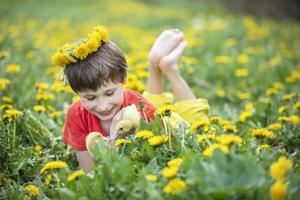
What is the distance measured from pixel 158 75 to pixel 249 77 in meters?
1.51

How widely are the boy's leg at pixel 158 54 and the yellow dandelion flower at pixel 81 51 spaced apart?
3.67 ft

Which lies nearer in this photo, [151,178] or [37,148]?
[151,178]

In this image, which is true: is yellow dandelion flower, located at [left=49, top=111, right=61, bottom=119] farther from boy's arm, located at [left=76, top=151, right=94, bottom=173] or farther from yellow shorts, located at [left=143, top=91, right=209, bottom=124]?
yellow shorts, located at [left=143, top=91, right=209, bottom=124]

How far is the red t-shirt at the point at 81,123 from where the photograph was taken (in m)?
2.64

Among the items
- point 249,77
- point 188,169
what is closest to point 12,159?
point 188,169

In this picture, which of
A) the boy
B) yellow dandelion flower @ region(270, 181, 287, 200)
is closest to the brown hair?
the boy

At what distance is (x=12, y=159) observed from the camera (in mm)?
2463

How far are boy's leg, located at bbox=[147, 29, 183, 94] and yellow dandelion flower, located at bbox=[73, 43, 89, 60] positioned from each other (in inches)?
44.0

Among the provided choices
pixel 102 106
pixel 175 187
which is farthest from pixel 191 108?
pixel 175 187

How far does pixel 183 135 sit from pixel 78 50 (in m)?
0.74

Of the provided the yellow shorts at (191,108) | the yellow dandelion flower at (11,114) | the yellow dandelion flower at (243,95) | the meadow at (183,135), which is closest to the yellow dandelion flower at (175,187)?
the meadow at (183,135)

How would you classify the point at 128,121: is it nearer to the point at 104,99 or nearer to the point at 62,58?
the point at 104,99

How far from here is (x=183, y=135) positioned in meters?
2.17

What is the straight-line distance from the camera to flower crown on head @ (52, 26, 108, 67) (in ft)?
7.84
